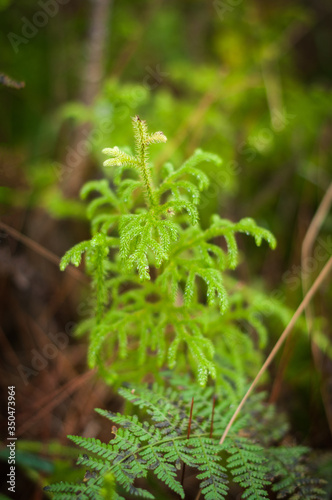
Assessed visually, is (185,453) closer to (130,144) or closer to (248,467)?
(248,467)

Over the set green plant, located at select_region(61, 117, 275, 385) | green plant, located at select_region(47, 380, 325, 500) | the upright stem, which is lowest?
green plant, located at select_region(47, 380, 325, 500)

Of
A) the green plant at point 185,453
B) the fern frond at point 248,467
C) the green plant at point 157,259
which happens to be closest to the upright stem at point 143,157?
the green plant at point 157,259

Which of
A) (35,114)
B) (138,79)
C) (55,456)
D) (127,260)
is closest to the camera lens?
(127,260)

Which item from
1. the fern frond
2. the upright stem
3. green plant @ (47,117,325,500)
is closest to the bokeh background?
green plant @ (47,117,325,500)

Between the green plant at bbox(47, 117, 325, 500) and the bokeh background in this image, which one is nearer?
the green plant at bbox(47, 117, 325, 500)

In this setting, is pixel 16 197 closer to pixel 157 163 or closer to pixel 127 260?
pixel 157 163

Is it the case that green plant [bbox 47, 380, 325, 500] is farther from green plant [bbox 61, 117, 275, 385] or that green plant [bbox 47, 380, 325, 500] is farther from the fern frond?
green plant [bbox 61, 117, 275, 385]

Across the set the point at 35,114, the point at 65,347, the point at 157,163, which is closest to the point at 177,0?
the point at 35,114

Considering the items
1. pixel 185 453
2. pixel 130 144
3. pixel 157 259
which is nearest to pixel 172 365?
pixel 185 453
